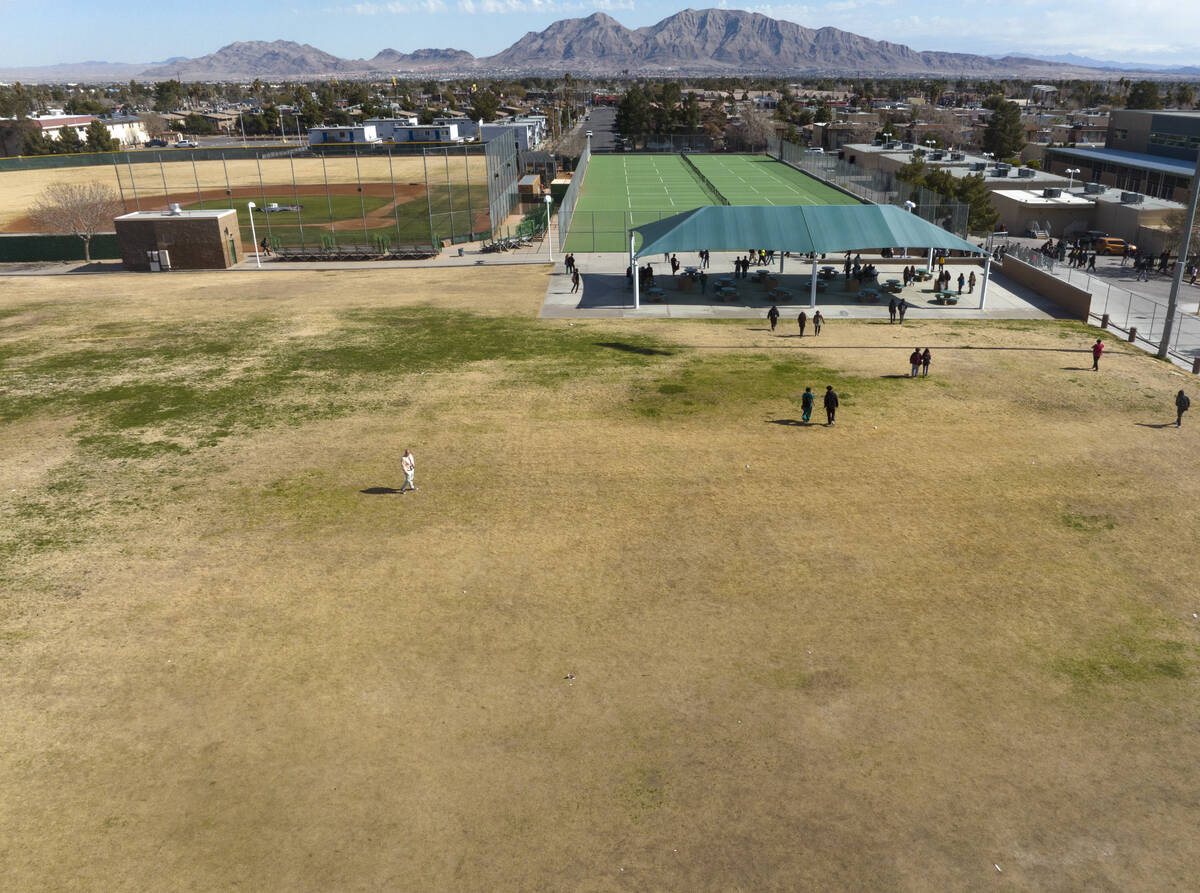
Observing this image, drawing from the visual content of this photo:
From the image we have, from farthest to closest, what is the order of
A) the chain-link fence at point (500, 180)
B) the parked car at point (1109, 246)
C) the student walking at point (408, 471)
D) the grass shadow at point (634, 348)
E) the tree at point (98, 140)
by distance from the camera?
the tree at point (98, 140), the chain-link fence at point (500, 180), the parked car at point (1109, 246), the grass shadow at point (634, 348), the student walking at point (408, 471)

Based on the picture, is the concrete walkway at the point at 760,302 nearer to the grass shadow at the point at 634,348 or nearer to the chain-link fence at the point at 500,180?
the grass shadow at the point at 634,348

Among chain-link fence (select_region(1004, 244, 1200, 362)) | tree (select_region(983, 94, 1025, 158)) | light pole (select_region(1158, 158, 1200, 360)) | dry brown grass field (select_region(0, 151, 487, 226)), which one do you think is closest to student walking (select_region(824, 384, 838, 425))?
light pole (select_region(1158, 158, 1200, 360))

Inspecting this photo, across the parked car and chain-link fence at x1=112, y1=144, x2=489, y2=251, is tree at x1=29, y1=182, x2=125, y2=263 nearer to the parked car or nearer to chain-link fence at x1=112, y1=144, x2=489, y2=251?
chain-link fence at x1=112, y1=144, x2=489, y2=251

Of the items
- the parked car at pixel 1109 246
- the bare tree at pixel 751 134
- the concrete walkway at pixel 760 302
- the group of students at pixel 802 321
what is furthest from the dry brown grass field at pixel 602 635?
the bare tree at pixel 751 134

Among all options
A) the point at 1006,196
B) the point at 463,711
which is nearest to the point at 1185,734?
the point at 463,711

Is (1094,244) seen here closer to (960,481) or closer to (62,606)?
(960,481)
